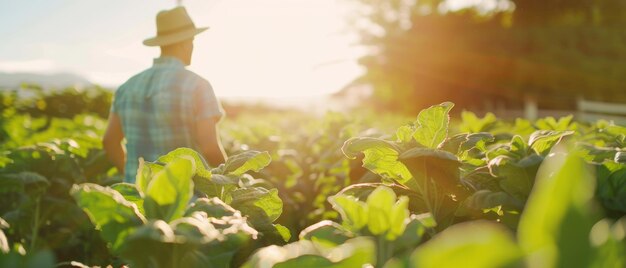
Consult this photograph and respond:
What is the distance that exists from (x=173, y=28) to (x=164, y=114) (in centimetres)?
87

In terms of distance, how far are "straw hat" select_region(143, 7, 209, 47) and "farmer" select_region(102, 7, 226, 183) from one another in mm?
22

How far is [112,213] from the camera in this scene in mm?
1108

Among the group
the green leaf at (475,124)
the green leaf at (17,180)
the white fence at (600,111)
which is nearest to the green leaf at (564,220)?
the green leaf at (17,180)

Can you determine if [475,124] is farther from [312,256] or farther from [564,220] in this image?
[564,220]

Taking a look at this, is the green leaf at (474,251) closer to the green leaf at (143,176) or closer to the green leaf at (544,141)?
the green leaf at (143,176)

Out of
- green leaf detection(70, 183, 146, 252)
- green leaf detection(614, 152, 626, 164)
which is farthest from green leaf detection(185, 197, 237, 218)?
green leaf detection(614, 152, 626, 164)

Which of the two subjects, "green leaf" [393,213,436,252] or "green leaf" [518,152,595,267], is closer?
"green leaf" [518,152,595,267]

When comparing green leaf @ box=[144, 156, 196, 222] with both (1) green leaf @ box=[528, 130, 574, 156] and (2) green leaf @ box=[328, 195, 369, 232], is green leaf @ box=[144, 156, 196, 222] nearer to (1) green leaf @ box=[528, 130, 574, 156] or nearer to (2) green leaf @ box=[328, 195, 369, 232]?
(2) green leaf @ box=[328, 195, 369, 232]

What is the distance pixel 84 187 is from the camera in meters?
1.08

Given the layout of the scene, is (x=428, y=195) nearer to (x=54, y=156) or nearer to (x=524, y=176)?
(x=524, y=176)

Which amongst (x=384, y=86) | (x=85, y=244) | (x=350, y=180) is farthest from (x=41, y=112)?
(x=384, y=86)

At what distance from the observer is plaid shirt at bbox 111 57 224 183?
3.95 metres

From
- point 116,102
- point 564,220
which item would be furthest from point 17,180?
point 564,220

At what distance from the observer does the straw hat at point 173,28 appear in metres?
4.44
